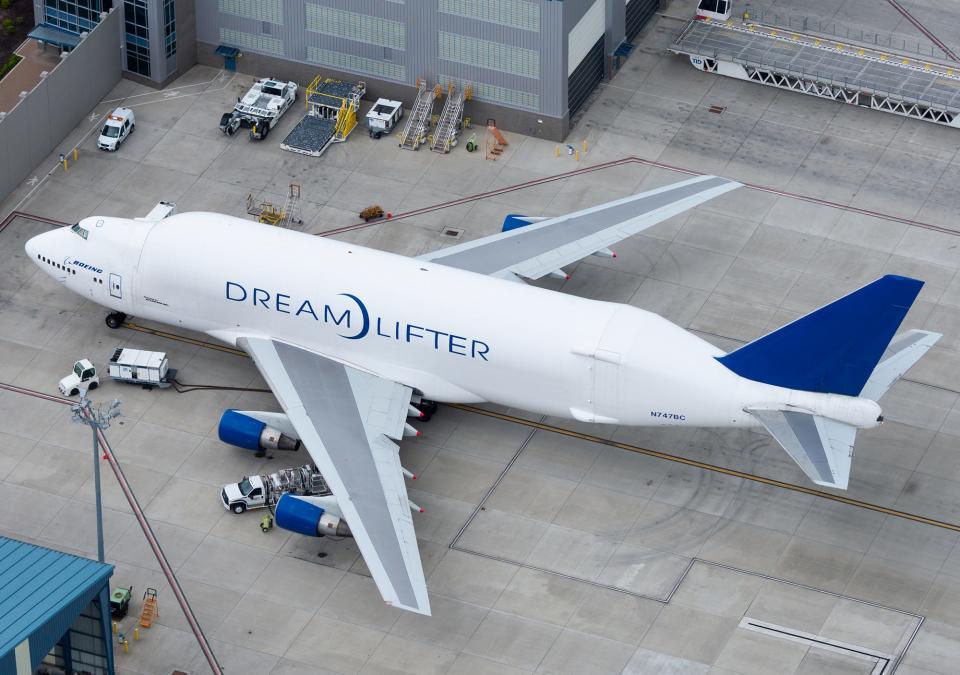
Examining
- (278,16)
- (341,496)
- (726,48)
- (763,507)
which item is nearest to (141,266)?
(341,496)

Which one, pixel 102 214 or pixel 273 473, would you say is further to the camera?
pixel 102 214

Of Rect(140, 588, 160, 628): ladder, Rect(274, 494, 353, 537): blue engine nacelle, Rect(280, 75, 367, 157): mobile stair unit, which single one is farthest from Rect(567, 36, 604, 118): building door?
Rect(140, 588, 160, 628): ladder

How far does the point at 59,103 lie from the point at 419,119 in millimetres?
18989

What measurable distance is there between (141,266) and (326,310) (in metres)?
9.38

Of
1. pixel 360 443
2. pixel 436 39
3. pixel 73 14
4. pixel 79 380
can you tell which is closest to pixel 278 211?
pixel 436 39

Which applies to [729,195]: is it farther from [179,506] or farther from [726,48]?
[179,506]

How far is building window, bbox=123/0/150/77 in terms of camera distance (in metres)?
101

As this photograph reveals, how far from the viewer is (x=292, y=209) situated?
95438 millimetres

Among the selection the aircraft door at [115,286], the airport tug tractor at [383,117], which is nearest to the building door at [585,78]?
the airport tug tractor at [383,117]

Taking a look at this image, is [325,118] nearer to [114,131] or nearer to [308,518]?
[114,131]

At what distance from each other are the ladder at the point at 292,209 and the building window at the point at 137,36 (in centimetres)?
1288

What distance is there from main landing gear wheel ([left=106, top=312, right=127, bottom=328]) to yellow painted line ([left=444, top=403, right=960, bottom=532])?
16274 mm

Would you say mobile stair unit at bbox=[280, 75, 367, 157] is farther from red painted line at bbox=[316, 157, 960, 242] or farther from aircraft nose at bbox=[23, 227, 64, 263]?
aircraft nose at bbox=[23, 227, 64, 263]

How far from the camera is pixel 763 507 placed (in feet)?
260
